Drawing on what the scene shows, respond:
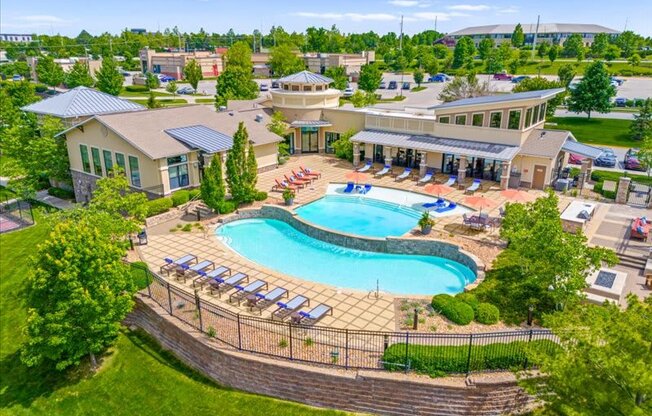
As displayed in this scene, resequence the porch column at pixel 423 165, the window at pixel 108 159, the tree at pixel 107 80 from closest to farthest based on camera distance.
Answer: the window at pixel 108 159, the porch column at pixel 423 165, the tree at pixel 107 80

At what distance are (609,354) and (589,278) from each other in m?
12.2

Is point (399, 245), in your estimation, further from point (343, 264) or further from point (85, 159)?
point (85, 159)

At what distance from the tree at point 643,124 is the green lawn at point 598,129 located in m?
0.89

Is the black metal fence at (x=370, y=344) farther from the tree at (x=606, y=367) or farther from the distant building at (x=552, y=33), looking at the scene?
the distant building at (x=552, y=33)

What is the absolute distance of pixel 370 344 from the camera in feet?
56.6

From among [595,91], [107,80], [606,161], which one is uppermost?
[107,80]

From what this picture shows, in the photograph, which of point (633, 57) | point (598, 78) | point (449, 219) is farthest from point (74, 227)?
point (633, 57)

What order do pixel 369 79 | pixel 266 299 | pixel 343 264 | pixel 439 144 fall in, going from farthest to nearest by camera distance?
pixel 369 79
pixel 439 144
pixel 343 264
pixel 266 299

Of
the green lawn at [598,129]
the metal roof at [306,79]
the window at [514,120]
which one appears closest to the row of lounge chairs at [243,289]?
the window at [514,120]

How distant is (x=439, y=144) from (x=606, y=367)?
3041 centimetres

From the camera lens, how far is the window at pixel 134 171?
109 ft

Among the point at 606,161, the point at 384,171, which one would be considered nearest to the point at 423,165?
the point at 384,171

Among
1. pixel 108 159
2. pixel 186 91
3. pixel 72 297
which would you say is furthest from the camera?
pixel 186 91

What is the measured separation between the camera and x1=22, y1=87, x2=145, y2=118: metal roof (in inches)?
1622
